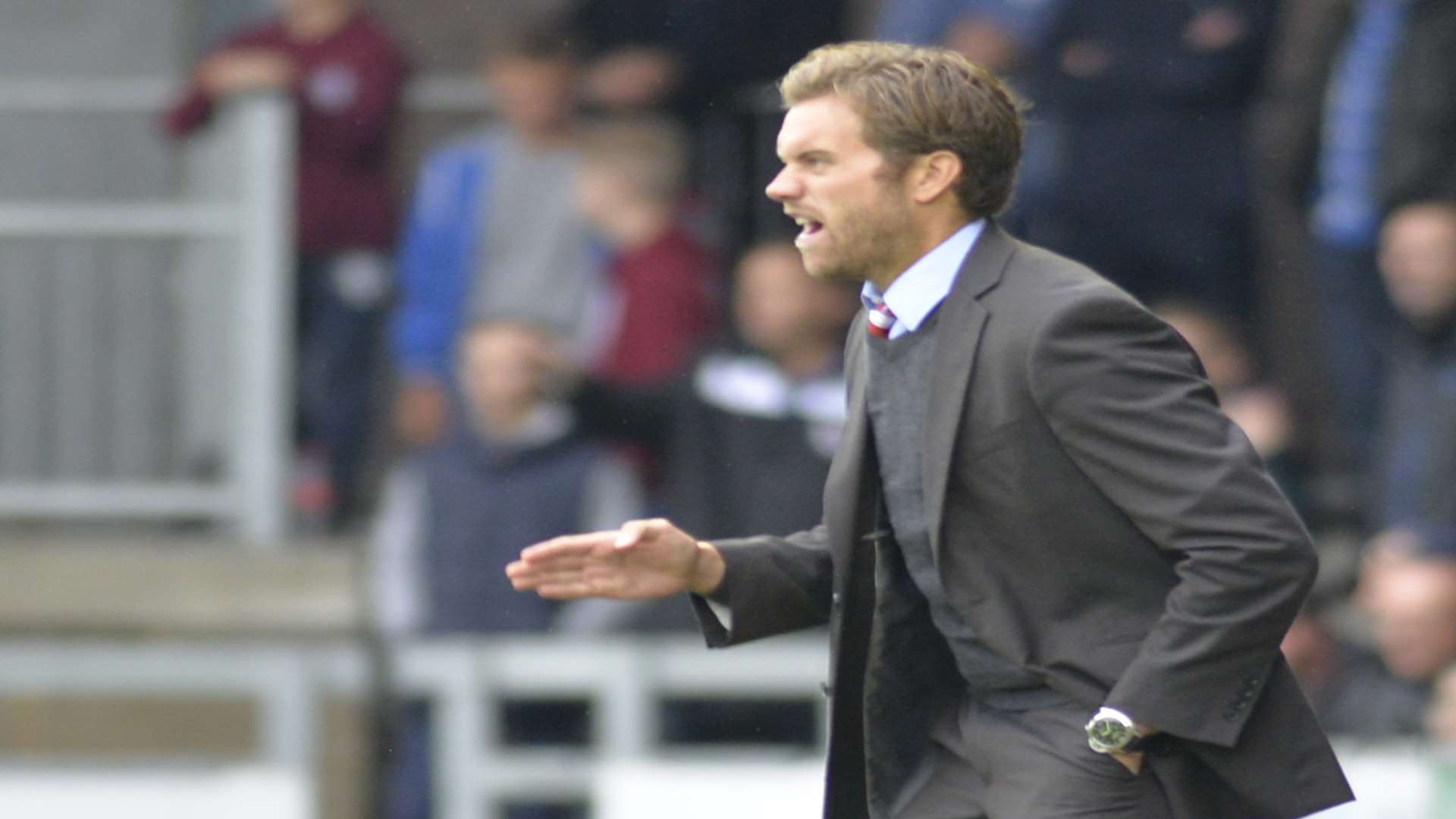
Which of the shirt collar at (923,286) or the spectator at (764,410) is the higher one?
the shirt collar at (923,286)

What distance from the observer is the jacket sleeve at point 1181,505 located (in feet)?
10.6

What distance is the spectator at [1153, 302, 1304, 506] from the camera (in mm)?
6637

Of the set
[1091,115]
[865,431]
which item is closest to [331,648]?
[1091,115]

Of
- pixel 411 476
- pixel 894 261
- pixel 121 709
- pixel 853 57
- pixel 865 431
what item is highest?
pixel 853 57

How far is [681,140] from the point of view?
718cm

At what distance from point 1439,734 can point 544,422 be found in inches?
90.7

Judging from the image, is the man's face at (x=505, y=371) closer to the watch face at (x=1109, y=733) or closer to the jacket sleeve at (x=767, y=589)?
the jacket sleeve at (x=767, y=589)

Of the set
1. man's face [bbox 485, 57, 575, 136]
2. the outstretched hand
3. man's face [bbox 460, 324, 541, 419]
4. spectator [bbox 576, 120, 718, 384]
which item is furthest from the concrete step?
the outstretched hand

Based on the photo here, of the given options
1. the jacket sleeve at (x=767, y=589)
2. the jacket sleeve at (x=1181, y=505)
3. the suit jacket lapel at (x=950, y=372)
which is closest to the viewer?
the jacket sleeve at (x=1181, y=505)

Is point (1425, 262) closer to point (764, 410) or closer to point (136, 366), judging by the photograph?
point (764, 410)

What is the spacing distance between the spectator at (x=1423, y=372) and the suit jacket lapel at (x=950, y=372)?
3.19 m

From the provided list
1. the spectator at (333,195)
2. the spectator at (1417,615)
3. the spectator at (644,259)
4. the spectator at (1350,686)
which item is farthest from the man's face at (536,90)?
the spectator at (1417,615)

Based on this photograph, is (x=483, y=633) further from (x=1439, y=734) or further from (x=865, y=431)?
(x=865, y=431)

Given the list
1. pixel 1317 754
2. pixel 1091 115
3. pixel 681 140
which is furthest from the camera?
pixel 681 140
